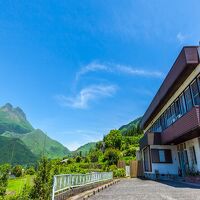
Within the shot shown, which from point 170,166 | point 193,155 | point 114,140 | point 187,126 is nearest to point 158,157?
point 170,166

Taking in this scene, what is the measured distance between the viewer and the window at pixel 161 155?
19.4 m

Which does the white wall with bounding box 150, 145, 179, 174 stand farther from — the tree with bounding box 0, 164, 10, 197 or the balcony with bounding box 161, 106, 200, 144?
the tree with bounding box 0, 164, 10, 197

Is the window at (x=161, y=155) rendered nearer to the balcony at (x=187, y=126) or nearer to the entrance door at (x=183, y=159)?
the entrance door at (x=183, y=159)

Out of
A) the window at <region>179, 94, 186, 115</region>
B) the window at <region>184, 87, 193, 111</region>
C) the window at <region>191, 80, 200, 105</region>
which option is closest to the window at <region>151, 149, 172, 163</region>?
the window at <region>179, 94, 186, 115</region>

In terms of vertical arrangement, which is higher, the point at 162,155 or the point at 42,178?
the point at 162,155

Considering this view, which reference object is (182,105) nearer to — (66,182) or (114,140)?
(66,182)

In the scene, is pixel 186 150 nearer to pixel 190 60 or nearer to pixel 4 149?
pixel 190 60

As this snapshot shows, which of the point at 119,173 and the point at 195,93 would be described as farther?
the point at 119,173

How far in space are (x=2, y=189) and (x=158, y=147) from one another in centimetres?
2225

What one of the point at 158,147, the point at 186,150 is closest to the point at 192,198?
the point at 186,150

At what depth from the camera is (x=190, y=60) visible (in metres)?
11.7

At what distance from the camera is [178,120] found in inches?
560

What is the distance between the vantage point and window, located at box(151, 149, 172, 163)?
63.7 ft

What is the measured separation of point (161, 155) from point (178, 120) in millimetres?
6550
